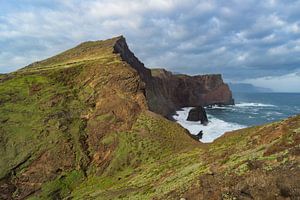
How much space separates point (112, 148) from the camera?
37.5 metres

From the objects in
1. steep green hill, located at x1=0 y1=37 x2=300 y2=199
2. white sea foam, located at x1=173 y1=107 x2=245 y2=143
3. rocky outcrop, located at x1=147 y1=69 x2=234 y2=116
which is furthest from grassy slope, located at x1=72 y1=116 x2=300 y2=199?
rocky outcrop, located at x1=147 y1=69 x2=234 y2=116

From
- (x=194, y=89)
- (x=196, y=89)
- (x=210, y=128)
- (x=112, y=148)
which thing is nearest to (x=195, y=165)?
(x=112, y=148)

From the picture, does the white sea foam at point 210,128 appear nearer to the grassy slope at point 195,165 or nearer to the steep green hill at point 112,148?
the steep green hill at point 112,148

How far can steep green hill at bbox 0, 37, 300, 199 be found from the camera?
16.3 metres

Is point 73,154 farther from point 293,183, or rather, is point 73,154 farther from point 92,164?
point 293,183

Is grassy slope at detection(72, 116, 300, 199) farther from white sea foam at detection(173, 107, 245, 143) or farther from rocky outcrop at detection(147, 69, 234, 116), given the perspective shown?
rocky outcrop at detection(147, 69, 234, 116)

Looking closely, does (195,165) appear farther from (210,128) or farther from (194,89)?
Answer: (194,89)

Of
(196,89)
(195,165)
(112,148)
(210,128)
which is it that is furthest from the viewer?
(196,89)

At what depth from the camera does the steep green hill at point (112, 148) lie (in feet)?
53.6

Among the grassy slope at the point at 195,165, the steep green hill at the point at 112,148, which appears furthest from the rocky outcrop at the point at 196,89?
the grassy slope at the point at 195,165

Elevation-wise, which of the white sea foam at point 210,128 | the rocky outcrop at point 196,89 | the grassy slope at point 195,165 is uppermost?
the rocky outcrop at point 196,89

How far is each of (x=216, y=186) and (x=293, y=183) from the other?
3590mm

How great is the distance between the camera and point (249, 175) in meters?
14.6

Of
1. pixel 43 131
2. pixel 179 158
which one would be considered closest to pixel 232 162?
pixel 179 158
